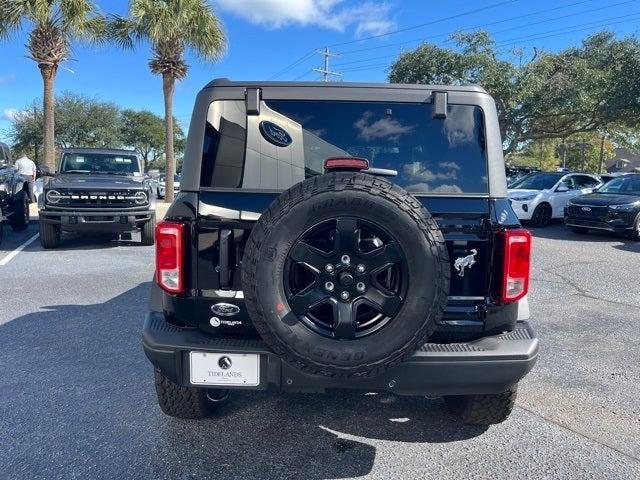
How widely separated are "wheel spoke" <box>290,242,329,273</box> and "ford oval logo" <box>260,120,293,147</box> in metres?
0.72

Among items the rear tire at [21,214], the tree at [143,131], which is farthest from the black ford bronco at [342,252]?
the tree at [143,131]

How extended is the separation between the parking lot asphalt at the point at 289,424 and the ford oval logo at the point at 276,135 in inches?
64.5

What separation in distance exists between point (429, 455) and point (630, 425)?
1.41 metres

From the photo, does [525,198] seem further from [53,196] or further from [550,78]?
[53,196]

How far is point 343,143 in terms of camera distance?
9.20 feet

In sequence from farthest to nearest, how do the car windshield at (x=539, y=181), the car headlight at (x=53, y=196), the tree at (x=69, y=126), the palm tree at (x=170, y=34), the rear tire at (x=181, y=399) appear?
the tree at (x=69, y=126) < the palm tree at (x=170, y=34) < the car windshield at (x=539, y=181) < the car headlight at (x=53, y=196) < the rear tire at (x=181, y=399)

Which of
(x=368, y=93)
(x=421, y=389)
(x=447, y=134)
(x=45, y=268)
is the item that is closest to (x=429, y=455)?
(x=421, y=389)

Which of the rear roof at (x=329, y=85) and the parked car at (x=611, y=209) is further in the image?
the parked car at (x=611, y=209)

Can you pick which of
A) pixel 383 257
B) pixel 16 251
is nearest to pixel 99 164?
pixel 16 251

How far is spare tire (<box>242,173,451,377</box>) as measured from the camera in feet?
7.47

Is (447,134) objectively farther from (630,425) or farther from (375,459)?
(630,425)

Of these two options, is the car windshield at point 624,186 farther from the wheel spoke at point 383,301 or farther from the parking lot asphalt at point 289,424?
the wheel spoke at point 383,301

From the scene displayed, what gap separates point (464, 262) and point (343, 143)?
2.98ft

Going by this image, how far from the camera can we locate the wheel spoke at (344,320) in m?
2.32
